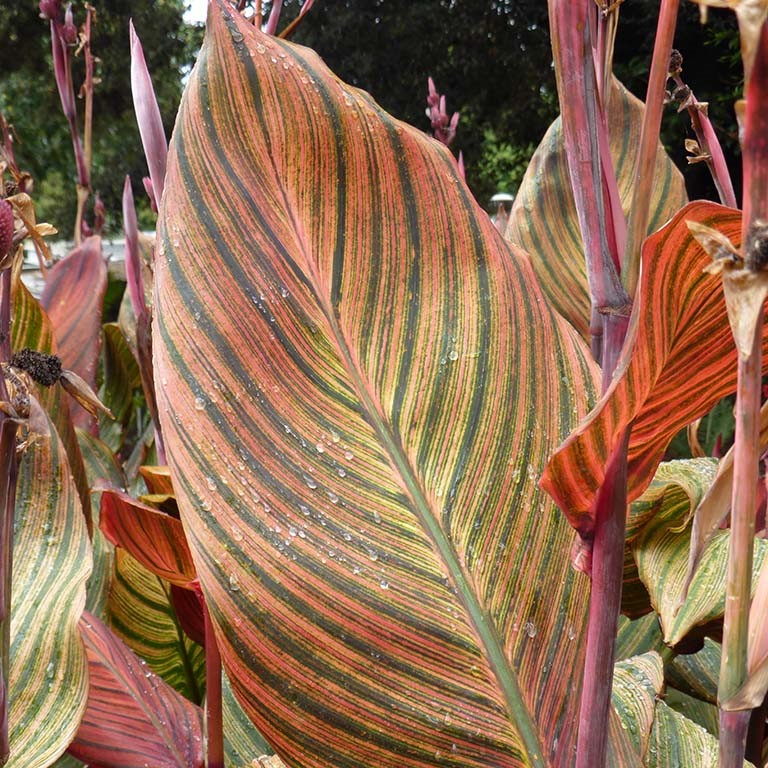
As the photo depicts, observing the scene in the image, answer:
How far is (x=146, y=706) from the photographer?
536mm

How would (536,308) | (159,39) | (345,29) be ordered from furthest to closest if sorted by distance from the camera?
1. (159,39)
2. (345,29)
3. (536,308)

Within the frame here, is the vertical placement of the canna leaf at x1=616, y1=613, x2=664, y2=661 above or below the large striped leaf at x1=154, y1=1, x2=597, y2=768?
below

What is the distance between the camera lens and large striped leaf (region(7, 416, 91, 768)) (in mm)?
441

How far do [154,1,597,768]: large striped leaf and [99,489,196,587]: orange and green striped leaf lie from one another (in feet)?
0.57

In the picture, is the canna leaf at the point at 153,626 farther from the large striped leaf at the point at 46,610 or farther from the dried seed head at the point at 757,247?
the dried seed head at the point at 757,247

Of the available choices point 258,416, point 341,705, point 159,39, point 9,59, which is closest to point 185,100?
point 258,416

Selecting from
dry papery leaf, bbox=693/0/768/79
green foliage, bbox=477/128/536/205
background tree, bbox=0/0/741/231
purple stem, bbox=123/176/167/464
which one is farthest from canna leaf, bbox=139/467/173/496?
green foliage, bbox=477/128/536/205

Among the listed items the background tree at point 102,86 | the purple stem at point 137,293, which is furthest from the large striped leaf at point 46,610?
the background tree at point 102,86

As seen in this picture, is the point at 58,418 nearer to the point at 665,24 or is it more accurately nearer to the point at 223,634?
the point at 223,634

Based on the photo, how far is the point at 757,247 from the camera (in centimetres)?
20

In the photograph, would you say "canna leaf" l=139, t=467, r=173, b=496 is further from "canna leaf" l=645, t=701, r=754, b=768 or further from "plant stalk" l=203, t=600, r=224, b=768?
"canna leaf" l=645, t=701, r=754, b=768

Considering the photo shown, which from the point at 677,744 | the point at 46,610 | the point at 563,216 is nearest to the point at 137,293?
the point at 46,610

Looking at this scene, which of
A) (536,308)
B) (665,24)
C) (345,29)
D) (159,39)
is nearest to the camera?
(665,24)

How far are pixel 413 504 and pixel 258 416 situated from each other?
82 millimetres
